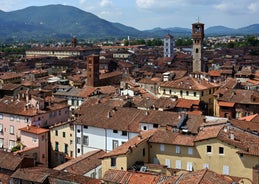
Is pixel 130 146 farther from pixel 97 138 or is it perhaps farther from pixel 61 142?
A: pixel 61 142

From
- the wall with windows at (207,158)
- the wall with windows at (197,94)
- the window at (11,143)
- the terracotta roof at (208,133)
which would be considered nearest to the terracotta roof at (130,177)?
the wall with windows at (207,158)

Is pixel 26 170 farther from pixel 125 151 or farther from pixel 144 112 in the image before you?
pixel 144 112

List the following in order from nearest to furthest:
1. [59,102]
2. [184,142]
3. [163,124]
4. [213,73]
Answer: [184,142] → [163,124] → [59,102] → [213,73]

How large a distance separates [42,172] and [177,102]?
106 feet

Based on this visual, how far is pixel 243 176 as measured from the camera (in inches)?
1373

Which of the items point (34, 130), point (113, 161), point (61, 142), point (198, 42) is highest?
point (198, 42)

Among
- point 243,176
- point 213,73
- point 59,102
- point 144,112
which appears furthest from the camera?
point 213,73

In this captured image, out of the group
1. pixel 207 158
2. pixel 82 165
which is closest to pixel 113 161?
pixel 82 165

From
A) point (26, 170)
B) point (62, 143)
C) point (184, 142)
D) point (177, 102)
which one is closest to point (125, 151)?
point (184, 142)

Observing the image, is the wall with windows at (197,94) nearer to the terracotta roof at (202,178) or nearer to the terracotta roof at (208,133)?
the terracotta roof at (208,133)

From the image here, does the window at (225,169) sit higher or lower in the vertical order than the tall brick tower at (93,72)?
lower

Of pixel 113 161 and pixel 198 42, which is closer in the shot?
pixel 113 161

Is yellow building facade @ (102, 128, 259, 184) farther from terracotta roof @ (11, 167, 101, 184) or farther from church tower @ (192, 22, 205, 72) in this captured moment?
church tower @ (192, 22, 205, 72)

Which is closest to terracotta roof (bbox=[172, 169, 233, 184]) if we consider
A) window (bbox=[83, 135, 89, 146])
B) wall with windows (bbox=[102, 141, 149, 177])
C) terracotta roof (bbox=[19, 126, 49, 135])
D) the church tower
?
wall with windows (bbox=[102, 141, 149, 177])
